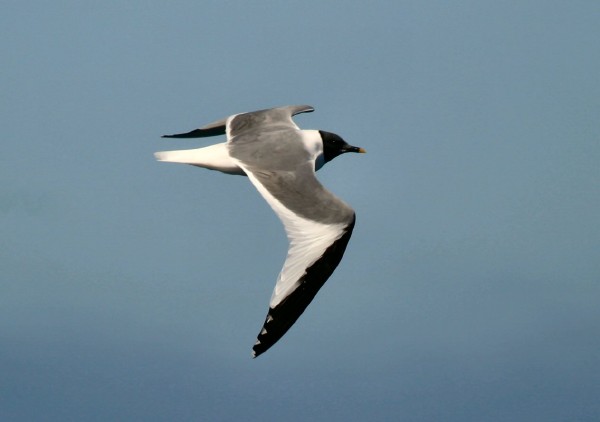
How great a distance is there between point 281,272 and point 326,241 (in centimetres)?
72

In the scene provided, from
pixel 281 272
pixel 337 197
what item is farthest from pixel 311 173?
pixel 281 272

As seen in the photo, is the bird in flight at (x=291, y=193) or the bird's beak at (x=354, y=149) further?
the bird's beak at (x=354, y=149)

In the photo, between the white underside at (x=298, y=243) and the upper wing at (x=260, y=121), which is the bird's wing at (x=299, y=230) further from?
the upper wing at (x=260, y=121)

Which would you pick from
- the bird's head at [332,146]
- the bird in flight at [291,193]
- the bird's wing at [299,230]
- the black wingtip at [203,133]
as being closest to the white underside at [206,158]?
the bird in flight at [291,193]

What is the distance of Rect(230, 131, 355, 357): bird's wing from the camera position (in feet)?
44.1

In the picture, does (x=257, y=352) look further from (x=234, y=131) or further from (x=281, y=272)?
(x=234, y=131)

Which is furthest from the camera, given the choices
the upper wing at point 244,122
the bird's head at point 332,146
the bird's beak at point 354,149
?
the bird's beak at point 354,149

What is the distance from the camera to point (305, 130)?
16422mm

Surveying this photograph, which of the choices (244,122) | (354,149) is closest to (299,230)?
(244,122)

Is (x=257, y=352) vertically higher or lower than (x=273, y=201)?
lower

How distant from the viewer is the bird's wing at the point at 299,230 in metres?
13.4

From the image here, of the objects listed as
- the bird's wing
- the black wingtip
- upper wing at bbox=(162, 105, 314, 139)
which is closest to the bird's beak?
upper wing at bbox=(162, 105, 314, 139)

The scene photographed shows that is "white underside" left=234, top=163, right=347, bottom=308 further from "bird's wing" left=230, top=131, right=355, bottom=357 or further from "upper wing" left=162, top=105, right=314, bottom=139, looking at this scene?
"upper wing" left=162, top=105, right=314, bottom=139

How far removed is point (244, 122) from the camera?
55.8 feet
